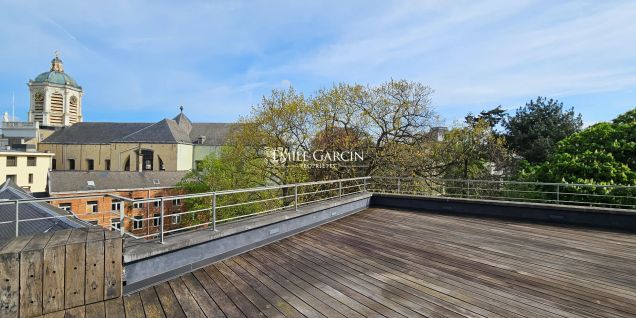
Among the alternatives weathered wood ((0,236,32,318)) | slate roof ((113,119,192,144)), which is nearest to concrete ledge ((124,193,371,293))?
weathered wood ((0,236,32,318))

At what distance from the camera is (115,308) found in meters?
3.10

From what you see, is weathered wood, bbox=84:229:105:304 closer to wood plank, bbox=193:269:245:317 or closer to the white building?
wood plank, bbox=193:269:245:317

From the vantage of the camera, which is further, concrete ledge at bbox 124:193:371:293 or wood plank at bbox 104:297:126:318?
concrete ledge at bbox 124:193:371:293

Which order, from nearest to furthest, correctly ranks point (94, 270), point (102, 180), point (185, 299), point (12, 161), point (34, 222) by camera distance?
point (94, 270) → point (185, 299) → point (34, 222) → point (102, 180) → point (12, 161)

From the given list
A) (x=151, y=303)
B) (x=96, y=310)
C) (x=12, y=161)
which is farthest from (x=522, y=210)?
(x=12, y=161)

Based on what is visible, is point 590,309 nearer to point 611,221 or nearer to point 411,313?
point 411,313

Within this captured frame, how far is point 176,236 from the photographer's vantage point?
4234mm

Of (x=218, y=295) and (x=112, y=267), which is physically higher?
(x=112, y=267)

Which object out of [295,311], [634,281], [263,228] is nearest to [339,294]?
[295,311]

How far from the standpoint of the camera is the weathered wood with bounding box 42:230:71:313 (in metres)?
2.94

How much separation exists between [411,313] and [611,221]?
628 cm

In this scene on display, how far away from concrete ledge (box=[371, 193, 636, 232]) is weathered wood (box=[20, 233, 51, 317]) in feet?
26.0

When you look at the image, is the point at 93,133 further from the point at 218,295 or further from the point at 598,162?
the point at 598,162

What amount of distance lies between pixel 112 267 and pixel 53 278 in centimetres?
48
